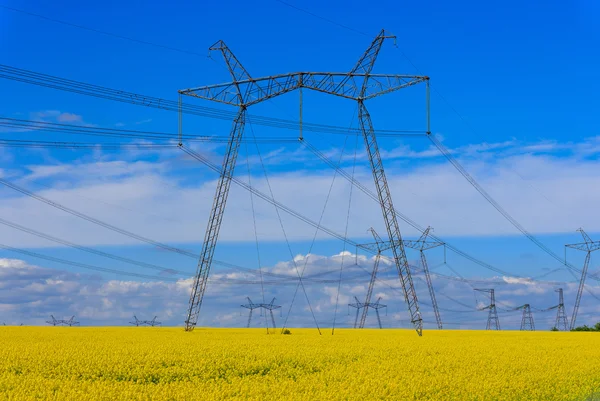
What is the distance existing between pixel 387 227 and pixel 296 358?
2449 centimetres

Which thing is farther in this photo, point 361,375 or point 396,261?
point 396,261

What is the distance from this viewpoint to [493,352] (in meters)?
40.8

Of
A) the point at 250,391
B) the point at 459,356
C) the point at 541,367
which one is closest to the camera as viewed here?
the point at 250,391

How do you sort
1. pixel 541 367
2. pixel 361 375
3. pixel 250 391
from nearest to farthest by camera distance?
pixel 250 391 → pixel 361 375 → pixel 541 367

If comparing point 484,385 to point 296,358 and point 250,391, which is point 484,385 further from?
point 296,358

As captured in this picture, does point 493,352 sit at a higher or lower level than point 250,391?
higher

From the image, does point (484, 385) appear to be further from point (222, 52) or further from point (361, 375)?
point (222, 52)

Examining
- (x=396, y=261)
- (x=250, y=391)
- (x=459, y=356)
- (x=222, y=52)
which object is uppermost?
(x=222, y=52)

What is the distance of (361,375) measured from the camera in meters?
26.8

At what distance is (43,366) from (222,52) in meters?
35.6

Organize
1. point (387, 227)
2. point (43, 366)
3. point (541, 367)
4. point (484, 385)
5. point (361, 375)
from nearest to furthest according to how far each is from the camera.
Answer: point (484, 385)
point (361, 375)
point (43, 366)
point (541, 367)
point (387, 227)

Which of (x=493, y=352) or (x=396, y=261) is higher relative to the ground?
(x=396, y=261)

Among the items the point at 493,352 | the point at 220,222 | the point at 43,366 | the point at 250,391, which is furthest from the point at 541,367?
Result: the point at 220,222

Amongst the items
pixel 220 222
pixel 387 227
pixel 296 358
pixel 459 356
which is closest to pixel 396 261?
pixel 387 227
